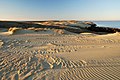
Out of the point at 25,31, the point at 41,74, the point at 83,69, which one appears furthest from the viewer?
the point at 25,31

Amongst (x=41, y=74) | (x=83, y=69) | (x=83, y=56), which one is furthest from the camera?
(x=83, y=56)

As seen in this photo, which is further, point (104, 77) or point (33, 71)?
point (33, 71)

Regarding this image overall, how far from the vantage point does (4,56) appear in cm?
951

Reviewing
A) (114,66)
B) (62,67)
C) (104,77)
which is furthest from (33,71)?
(114,66)

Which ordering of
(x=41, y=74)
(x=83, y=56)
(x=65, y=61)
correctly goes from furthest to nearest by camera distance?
(x=83, y=56)
(x=65, y=61)
(x=41, y=74)

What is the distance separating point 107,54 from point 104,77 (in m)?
3.47

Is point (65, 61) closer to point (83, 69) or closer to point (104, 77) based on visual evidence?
point (83, 69)

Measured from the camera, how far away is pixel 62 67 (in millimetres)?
7605

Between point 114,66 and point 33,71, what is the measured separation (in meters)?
2.70

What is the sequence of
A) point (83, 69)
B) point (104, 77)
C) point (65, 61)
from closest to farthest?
point (104, 77) → point (83, 69) → point (65, 61)

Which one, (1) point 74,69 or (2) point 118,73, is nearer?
(2) point 118,73

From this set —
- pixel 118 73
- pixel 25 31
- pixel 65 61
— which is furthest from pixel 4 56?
pixel 25 31

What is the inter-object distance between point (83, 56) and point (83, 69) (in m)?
2.10

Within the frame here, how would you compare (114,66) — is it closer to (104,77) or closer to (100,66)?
(100,66)
